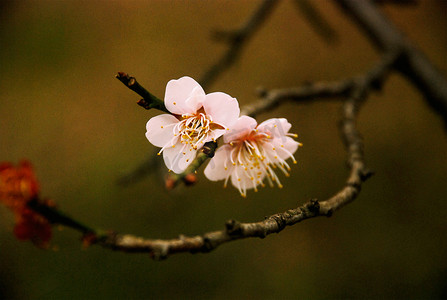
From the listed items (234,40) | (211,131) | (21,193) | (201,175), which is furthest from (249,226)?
(201,175)

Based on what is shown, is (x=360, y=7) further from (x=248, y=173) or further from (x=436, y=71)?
(x=248, y=173)

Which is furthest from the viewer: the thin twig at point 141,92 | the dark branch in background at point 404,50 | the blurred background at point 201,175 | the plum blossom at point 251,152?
the blurred background at point 201,175

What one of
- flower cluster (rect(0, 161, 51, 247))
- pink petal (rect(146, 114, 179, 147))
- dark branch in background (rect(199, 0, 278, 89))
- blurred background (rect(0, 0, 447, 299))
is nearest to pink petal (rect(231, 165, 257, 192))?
pink petal (rect(146, 114, 179, 147))

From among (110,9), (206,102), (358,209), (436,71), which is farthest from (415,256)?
(110,9)

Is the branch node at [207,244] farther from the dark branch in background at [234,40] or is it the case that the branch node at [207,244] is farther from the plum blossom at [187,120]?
the dark branch in background at [234,40]

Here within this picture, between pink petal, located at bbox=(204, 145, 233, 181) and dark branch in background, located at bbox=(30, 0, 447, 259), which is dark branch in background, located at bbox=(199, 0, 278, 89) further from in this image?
pink petal, located at bbox=(204, 145, 233, 181)

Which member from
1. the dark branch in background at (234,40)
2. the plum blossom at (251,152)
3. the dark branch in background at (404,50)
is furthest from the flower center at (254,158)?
the dark branch in background at (404,50)
